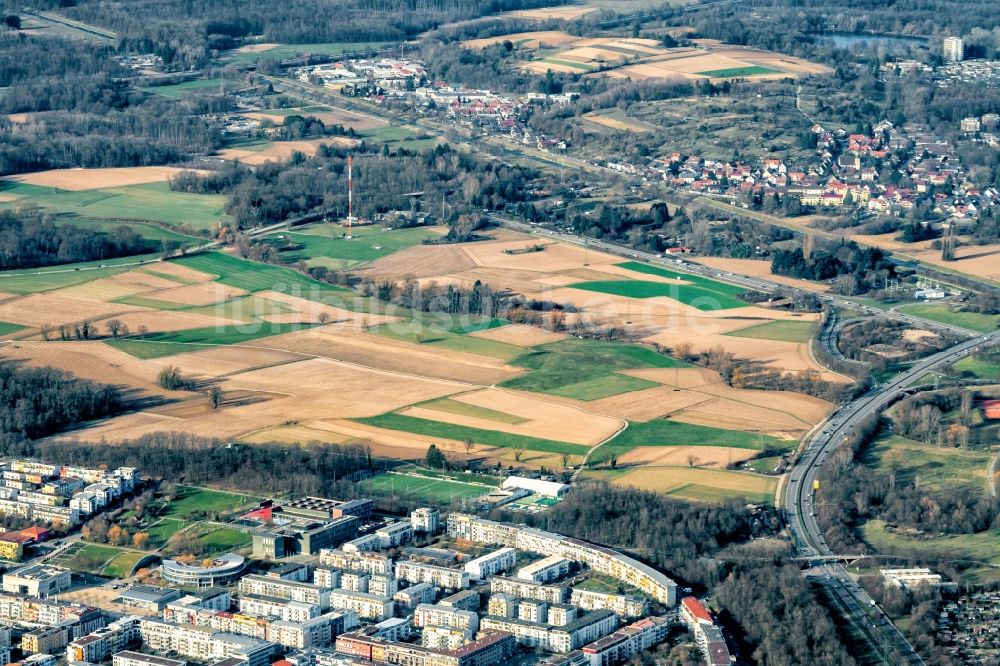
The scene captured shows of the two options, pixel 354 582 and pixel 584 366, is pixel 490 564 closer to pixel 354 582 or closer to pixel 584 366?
pixel 354 582

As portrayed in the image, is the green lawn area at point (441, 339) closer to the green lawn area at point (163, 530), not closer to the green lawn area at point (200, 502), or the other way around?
the green lawn area at point (200, 502)

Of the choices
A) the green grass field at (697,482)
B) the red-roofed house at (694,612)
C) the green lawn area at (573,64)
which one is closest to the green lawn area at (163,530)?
the green grass field at (697,482)

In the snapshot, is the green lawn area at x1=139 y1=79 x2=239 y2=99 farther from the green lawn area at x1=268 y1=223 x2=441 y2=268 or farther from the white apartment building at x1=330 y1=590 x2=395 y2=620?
the white apartment building at x1=330 y1=590 x2=395 y2=620

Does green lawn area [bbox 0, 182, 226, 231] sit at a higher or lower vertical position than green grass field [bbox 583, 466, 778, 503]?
higher

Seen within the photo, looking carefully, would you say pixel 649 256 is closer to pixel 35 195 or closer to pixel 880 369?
pixel 880 369

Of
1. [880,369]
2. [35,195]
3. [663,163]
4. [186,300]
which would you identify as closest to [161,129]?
[35,195]

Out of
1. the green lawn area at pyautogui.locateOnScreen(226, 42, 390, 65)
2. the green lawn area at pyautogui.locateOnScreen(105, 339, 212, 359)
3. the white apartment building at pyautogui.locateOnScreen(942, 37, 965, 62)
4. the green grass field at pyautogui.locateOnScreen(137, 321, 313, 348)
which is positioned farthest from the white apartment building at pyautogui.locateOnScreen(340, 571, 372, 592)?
the white apartment building at pyautogui.locateOnScreen(942, 37, 965, 62)

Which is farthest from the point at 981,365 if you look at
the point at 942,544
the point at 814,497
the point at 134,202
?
the point at 134,202
